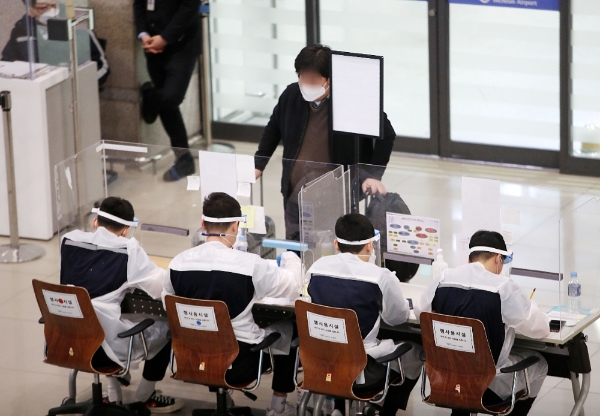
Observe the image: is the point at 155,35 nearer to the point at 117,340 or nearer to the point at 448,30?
the point at 448,30

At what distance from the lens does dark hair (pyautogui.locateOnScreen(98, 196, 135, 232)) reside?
505 cm

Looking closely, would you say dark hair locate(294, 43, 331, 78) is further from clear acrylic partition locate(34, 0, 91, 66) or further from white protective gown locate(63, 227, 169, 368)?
clear acrylic partition locate(34, 0, 91, 66)

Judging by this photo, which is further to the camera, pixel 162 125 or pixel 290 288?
pixel 162 125

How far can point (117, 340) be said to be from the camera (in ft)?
16.3

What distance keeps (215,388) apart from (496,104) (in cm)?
451

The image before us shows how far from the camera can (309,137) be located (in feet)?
18.7

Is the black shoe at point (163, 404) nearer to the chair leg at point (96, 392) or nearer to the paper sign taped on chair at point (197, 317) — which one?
the chair leg at point (96, 392)

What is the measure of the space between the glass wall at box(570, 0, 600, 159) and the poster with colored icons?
3.68 meters

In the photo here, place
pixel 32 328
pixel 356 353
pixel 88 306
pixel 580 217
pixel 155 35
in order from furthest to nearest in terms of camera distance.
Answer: pixel 155 35, pixel 580 217, pixel 32 328, pixel 88 306, pixel 356 353

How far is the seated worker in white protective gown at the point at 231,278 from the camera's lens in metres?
4.73

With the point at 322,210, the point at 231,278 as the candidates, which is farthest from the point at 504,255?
the point at 231,278

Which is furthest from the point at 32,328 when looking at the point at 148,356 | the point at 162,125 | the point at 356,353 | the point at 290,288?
the point at 162,125

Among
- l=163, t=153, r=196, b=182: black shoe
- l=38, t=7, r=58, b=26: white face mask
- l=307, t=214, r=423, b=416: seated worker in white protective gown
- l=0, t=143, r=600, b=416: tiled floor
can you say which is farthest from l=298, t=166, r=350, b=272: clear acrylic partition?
l=38, t=7, r=58, b=26: white face mask

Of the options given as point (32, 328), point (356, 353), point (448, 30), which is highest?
point (448, 30)
